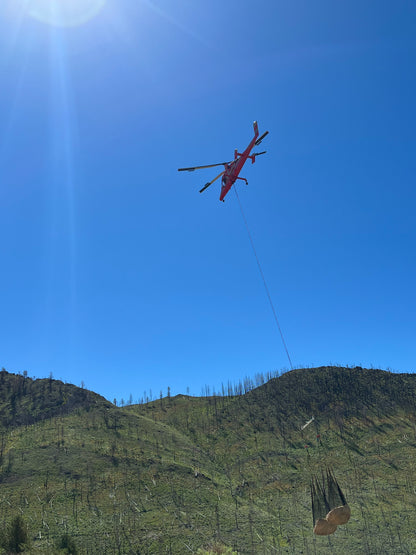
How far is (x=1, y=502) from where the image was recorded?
4594cm

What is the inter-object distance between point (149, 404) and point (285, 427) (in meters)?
45.7

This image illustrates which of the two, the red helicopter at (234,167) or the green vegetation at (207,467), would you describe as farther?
the green vegetation at (207,467)

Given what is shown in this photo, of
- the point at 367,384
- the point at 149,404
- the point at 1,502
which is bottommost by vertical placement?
the point at 1,502

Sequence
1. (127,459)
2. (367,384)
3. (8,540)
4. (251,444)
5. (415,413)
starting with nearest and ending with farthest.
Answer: (8,540)
(127,459)
(251,444)
(415,413)
(367,384)

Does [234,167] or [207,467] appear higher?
[234,167]

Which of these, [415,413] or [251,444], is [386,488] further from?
[415,413]

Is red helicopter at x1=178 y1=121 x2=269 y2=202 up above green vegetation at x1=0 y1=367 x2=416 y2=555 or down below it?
above

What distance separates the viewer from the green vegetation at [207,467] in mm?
41344

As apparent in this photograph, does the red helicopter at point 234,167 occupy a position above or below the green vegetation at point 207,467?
above

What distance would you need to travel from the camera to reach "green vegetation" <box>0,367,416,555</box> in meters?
41.3

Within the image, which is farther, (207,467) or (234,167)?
(207,467)

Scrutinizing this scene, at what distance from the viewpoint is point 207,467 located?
2689 inches

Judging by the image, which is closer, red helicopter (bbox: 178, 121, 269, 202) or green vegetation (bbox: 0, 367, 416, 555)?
red helicopter (bbox: 178, 121, 269, 202)

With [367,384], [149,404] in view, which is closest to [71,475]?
[149,404]
